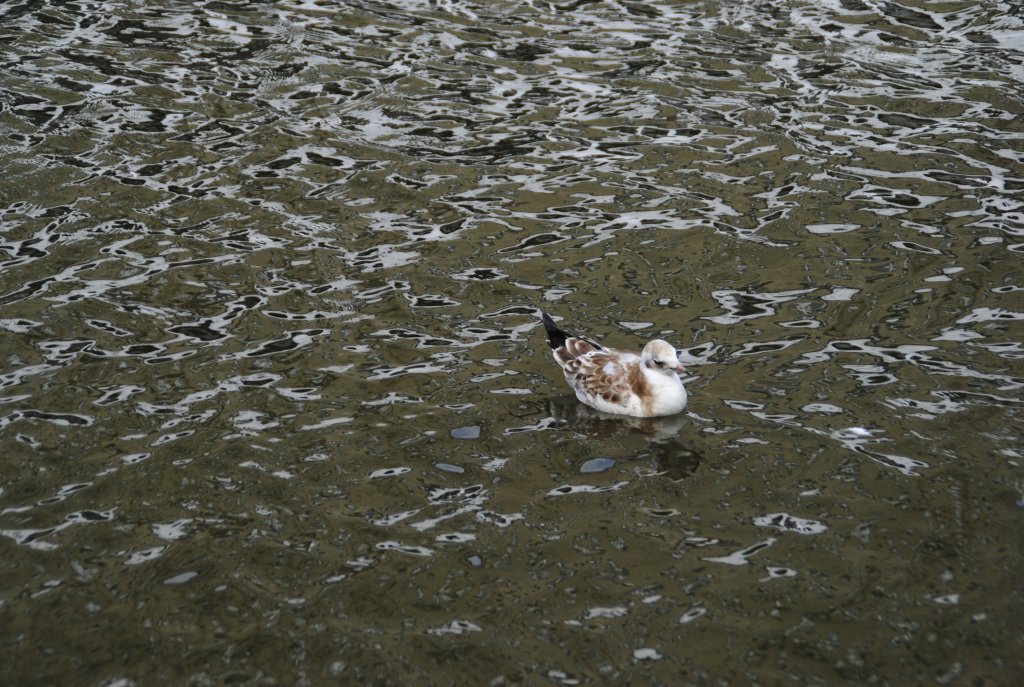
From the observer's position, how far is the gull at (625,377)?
9.73 meters

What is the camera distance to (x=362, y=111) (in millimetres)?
15906

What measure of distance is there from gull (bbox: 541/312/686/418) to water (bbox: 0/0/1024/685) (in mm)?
229

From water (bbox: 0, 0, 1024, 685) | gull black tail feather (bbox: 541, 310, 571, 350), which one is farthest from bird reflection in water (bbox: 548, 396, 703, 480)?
gull black tail feather (bbox: 541, 310, 571, 350)

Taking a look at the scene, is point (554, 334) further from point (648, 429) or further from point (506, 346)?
point (648, 429)

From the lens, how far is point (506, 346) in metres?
11.0

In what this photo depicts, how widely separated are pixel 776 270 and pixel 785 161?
2701 mm

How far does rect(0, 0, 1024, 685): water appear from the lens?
7707mm

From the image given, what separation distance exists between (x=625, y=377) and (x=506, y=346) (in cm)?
151

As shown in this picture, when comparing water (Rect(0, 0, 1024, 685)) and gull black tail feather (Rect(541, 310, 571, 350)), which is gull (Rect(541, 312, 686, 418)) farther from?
water (Rect(0, 0, 1024, 685))

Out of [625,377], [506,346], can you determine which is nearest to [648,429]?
[625,377]

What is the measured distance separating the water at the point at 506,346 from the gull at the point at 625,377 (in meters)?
0.23

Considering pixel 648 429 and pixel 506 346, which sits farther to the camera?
pixel 506 346

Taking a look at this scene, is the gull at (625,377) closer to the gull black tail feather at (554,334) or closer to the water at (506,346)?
the gull black tail feather at (554,334)

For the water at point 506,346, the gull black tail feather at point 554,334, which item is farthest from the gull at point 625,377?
the water at point 506,346
